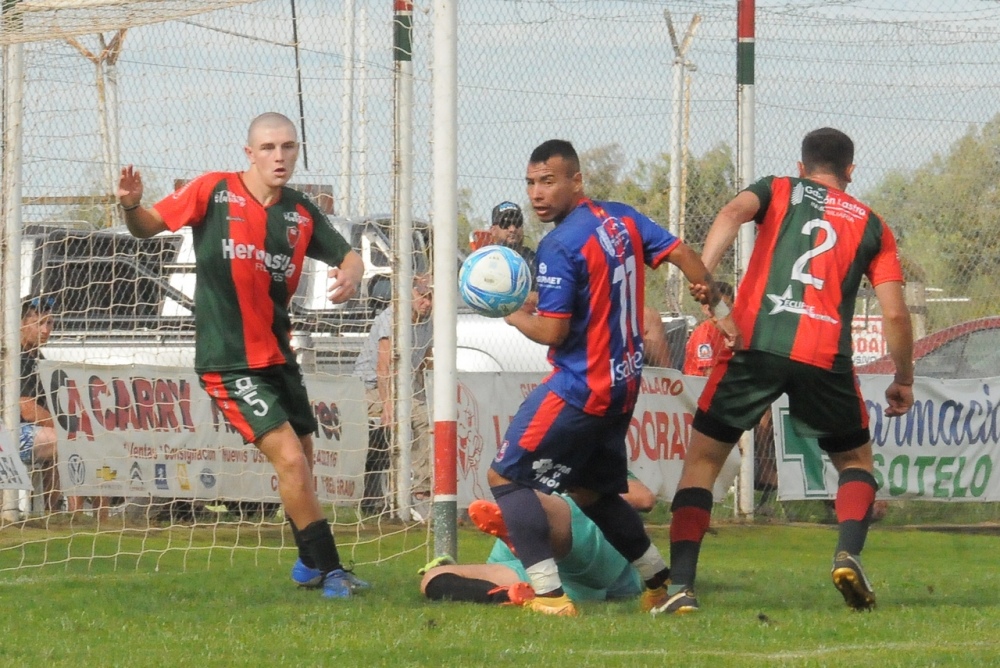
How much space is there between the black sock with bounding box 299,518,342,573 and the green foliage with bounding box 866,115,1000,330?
6923mm

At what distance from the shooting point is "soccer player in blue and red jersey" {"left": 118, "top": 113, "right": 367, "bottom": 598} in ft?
22.7

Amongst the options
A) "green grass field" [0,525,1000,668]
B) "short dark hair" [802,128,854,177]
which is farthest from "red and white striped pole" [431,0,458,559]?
"short dark hair" [802,128,854,177]

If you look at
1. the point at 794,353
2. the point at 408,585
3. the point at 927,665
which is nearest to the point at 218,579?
the point at 408,585

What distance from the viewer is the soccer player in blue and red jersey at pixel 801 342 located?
659 centimetres

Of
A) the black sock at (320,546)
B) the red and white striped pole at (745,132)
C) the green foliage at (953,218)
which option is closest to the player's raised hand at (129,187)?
the black sock at (320,546)

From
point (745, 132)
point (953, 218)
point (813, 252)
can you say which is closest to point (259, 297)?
point (813, 252)

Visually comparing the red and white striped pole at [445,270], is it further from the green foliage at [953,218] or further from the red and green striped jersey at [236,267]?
the green foliage at [953,218]

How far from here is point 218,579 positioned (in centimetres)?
776

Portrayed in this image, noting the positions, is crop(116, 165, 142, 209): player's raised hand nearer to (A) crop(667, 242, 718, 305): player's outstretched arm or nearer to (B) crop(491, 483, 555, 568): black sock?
(B) crop(491, 483, 555, 568): black sock

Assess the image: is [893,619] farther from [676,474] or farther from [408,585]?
[676,474]

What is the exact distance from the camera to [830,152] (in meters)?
6.95

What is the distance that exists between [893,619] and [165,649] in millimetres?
2919

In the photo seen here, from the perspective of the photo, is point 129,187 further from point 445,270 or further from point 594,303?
point 594,303

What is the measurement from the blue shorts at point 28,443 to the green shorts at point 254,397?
11.1 ft
